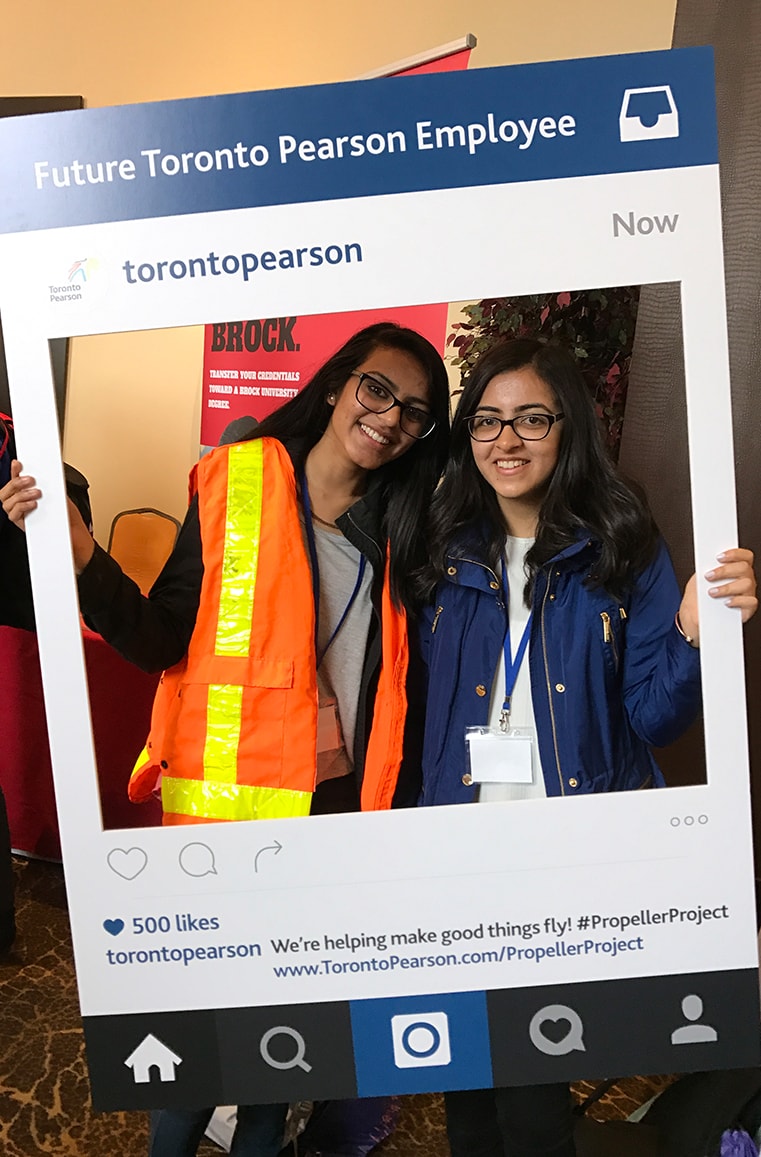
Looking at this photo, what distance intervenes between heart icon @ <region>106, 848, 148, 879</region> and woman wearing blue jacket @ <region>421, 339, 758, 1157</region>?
37 centimetres

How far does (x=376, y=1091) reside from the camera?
1.23 m

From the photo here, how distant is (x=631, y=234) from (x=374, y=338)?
0.33m

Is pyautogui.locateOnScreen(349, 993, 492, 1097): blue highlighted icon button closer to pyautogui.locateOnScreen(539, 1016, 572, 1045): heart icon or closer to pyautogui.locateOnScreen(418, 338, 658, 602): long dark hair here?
pyautogui.locateOnScreen(539, 1016, 572, 1045): heart icon

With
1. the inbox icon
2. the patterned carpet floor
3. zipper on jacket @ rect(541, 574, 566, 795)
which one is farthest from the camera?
the patterned carpet floor

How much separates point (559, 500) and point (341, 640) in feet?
1.10

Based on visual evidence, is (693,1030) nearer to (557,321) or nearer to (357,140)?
(557,321)

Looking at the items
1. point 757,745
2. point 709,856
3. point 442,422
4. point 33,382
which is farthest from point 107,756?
point 757,745

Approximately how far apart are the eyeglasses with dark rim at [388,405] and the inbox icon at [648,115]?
0.40 metres

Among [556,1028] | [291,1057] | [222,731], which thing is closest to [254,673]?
[222,731]

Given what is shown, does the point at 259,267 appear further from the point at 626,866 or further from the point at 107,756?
the point at 626,866

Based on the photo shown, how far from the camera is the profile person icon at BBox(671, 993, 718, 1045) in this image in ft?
3.97

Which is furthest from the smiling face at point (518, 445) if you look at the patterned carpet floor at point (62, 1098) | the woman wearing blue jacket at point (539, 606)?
the patterned carpet floor at point (62, 1098)

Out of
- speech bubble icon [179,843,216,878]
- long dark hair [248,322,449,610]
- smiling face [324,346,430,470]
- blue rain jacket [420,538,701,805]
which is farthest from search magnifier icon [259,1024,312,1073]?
smiling face [324,346,430,470]

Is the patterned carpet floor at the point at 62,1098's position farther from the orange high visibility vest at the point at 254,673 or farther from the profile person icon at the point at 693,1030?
the orange high visibility vest at the point at 254,673
